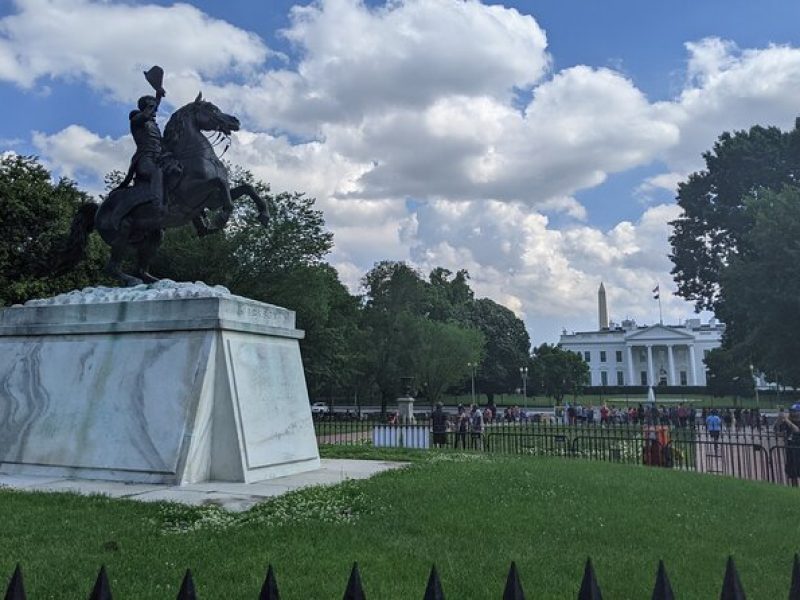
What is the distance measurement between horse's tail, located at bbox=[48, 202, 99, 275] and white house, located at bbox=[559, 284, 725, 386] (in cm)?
11255

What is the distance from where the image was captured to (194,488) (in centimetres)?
848

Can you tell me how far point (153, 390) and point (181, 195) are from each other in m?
3.06

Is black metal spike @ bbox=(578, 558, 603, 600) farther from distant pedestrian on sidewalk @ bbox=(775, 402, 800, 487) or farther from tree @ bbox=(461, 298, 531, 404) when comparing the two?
tree @ bbox=(461, 298, 531, 404)

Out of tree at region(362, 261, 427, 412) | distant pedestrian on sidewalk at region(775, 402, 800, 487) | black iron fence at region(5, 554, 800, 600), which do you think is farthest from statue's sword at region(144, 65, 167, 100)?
tree at region(362, 261, 427, 412)

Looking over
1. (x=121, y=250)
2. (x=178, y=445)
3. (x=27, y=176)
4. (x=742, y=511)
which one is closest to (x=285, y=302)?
(x=27, y=176)

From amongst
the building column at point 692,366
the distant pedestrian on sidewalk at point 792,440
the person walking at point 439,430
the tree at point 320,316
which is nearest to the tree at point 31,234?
the tree at point 320,316

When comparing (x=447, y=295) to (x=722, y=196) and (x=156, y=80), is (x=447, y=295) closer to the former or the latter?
(x=722, y=196)

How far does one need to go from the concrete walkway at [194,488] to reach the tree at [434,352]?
46195mm

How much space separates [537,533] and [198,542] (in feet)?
9.34

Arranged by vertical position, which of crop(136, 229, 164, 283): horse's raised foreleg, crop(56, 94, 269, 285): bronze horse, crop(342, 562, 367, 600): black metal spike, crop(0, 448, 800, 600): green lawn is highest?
crop(56, 94, 269, 285): bronze horse

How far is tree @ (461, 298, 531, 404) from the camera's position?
77.8 m

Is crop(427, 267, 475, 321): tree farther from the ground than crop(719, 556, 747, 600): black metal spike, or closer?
farther from the ground

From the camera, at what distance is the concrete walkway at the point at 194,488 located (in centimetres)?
763

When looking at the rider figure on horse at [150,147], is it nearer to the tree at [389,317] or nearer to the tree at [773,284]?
the tree at [773,284]
